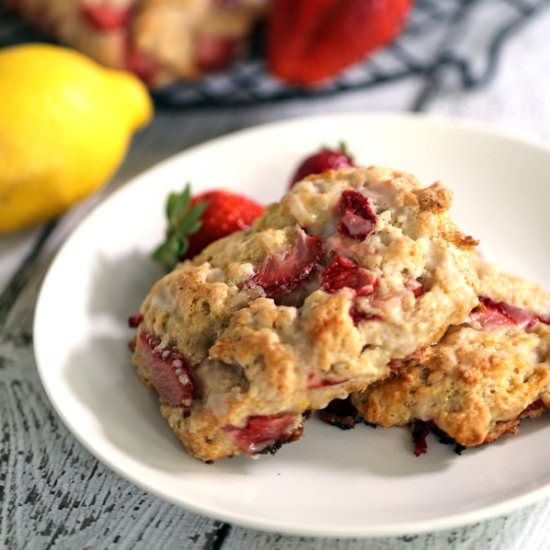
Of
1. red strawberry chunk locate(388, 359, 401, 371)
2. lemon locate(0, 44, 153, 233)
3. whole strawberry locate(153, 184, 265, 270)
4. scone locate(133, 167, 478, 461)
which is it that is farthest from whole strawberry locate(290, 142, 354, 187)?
red strawberry chunk locate(388, 359, 401, 371)

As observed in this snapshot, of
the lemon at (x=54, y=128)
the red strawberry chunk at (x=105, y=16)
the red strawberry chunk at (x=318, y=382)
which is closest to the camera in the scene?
the red strawberry chunk at (x=318, y=382)

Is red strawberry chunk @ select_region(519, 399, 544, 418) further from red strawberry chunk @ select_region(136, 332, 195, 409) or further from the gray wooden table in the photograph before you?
red strawberry chunk @ select_region(136, 332, 195, 409)

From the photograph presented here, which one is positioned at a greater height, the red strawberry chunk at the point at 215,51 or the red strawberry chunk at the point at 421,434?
the red strawberry chunk at the point at 421,434

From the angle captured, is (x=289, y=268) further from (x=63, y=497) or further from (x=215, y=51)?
(x=215, y=51)

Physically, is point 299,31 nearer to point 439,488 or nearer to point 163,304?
point 163,304

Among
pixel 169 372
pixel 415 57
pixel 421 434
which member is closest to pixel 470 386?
pixel 421 434

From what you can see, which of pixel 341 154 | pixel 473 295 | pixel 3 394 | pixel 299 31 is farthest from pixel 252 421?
Result: pixel 299 31

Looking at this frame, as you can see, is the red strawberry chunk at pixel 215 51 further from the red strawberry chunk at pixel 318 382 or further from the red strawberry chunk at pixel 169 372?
the red strawberry chunk at pixel 318 382

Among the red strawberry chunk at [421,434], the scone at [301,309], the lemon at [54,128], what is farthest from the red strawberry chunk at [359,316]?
the lemon at [54,128]
